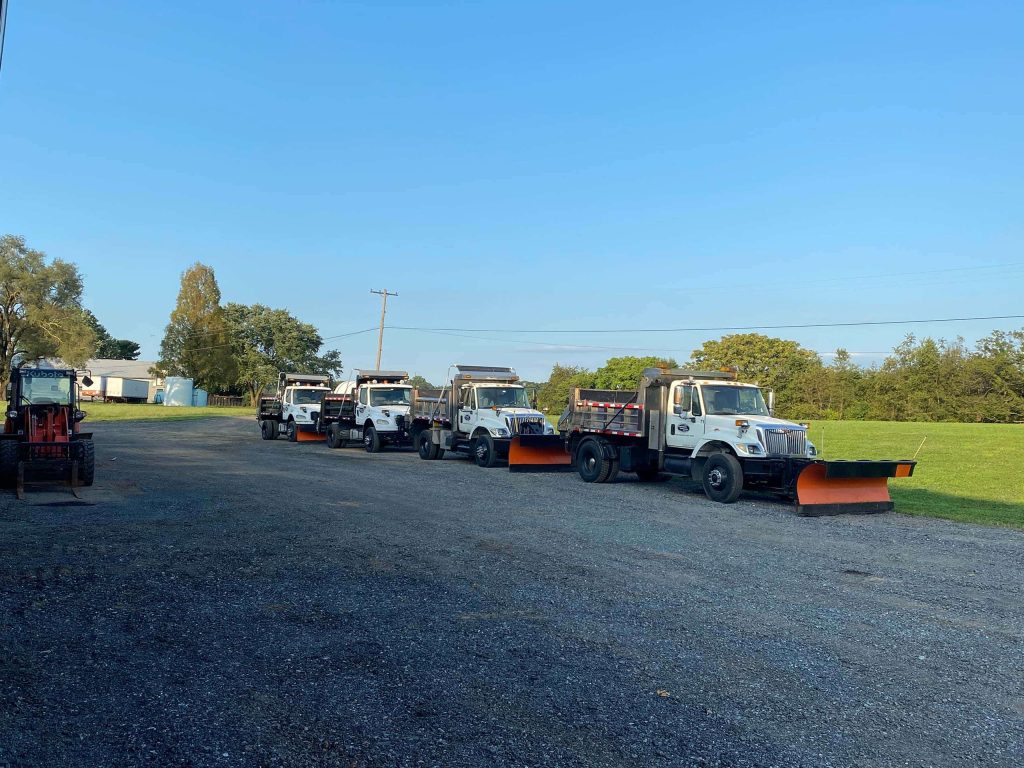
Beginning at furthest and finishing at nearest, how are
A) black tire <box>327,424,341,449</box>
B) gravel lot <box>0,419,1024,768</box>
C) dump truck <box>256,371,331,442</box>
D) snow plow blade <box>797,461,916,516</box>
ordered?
1. dump truck <box>256,371,331,442</box>
2. black tire <box>327,424,341,449</box>
3. snow plow blade <box>797,461,916,516</box>
4. gravel lot <box>0,419,1024,768</box>

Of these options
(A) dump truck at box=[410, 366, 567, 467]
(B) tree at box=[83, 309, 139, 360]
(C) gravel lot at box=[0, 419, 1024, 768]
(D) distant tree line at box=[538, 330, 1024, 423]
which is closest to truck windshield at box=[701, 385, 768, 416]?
(C) gravel lot at box=[0, 419, 1024, 768]

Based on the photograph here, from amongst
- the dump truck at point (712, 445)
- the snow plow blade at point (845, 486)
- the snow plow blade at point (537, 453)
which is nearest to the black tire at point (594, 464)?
the dump truck at point (712, 445)

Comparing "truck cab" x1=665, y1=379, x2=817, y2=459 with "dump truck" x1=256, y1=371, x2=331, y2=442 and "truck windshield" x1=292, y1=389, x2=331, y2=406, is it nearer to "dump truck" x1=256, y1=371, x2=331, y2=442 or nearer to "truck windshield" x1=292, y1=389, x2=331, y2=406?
"dump truck" x1=256, y1=371, x2=331, y2=442

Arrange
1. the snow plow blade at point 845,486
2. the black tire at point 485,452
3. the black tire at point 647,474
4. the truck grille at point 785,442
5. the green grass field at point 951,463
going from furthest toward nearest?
the black tire at point 485,452, the black tire at point 647,474, the green grass field at point 951,463, the truck grille at point 785,442, the snow plow blade at point 845,486

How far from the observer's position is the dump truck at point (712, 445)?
47.7ft

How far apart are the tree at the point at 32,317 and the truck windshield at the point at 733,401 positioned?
52002 millimetres

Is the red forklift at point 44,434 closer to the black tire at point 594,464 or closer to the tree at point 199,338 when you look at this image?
the black tire at point 594,464

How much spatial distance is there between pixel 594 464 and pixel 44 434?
37.7 ft

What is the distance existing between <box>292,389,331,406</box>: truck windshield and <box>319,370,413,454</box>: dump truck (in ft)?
8.02

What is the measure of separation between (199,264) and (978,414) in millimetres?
76474

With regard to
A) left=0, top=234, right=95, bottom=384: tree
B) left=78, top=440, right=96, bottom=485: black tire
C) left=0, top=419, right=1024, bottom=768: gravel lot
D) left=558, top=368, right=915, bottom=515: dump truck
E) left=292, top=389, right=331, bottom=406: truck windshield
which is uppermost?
left=0, top=234, right=95, bottom=384: tree

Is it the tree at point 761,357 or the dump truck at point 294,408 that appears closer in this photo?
the dump truck at point 294,408

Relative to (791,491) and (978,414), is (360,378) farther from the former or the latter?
(978,414)

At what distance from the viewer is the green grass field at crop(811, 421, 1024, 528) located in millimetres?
15867
